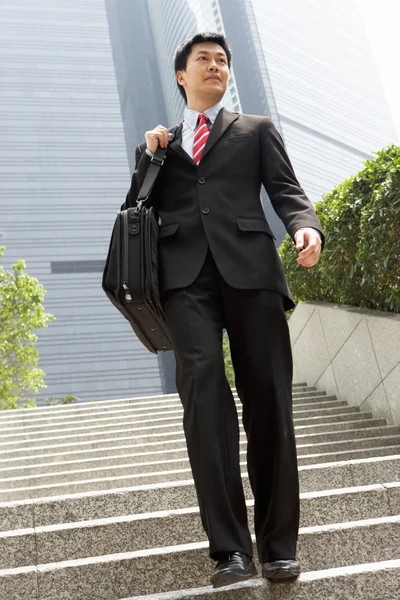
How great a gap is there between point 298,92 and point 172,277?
81156 mm

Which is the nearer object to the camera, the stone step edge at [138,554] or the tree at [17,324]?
the stone step edge at [138,554]

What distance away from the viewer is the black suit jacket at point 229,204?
6.86 ft

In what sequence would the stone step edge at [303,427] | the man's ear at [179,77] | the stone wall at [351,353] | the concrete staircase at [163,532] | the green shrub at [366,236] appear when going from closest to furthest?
the concrete staircase at [163,532] → the man's ear at [179,77] → the green shrub at [366,236] → the stone wall at [351,353] → the stone step edge at [303,427]

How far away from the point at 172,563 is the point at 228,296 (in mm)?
934

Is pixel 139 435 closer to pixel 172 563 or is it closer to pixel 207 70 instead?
pixel 172 563

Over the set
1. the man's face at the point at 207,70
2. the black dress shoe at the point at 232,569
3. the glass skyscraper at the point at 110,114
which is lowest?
the black dress shoe at the point at 232,569

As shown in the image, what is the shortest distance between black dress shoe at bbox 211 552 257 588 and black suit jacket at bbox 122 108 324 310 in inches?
31.8

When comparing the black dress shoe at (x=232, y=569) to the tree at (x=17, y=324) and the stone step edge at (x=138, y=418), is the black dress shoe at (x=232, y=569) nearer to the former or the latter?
the stone step edge at (x=138, y=418)

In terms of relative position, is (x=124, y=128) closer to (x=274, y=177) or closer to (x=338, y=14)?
(x=338, y=14)

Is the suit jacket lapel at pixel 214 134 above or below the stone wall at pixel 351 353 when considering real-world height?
above

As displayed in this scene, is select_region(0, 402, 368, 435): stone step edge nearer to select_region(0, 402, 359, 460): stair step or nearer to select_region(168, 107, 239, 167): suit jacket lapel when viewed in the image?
select_region(0, 402, 359, 460): stair step

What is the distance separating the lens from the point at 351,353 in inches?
241

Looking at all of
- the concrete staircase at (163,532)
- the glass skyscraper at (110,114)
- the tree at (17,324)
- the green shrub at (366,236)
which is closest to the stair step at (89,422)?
the concrete staircase at (163,532)

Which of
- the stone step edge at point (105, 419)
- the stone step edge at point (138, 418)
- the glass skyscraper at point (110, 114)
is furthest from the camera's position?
the glass skyscraper at point (110, 114)
